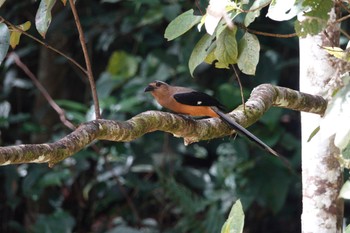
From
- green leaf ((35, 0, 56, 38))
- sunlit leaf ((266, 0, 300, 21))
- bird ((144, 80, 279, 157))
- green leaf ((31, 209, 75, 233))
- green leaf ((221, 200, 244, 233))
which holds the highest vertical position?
sunlit leaf ((266, 0, 300, 21))

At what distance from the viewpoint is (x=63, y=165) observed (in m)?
6.52

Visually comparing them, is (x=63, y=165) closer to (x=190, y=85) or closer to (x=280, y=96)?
(x=190, y=85)

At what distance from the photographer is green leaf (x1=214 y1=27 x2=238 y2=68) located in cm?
271

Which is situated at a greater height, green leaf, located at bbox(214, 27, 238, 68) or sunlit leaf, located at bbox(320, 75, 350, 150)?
sunlit leaf, located at bbox(320, 75, 350, 150)

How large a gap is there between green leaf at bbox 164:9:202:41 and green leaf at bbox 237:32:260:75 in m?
0.21

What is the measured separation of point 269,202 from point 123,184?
1336 mm

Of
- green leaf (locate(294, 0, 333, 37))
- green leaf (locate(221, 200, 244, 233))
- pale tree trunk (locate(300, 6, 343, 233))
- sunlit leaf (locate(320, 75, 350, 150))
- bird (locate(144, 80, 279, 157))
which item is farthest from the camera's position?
bird (locate(144, 80, 279, 157))

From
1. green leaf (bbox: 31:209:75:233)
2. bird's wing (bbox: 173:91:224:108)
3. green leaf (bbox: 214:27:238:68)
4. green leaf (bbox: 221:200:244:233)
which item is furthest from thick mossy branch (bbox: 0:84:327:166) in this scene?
green leaf (bbox: 31:209:75:233)

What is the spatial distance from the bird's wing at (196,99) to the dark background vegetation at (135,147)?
178 cm

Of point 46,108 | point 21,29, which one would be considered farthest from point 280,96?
point 46,108

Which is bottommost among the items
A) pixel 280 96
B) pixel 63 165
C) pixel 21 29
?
pixel 63 165

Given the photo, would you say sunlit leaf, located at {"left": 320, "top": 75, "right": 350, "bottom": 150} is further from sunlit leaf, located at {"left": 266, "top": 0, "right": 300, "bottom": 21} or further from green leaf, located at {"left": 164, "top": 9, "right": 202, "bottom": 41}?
green leaf, located at {"left": 164, "top": 9, "right": 202, "bottom": 41}

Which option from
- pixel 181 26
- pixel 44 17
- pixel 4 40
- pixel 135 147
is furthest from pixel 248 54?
pixel 135 147

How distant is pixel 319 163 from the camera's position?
3.15 metres
